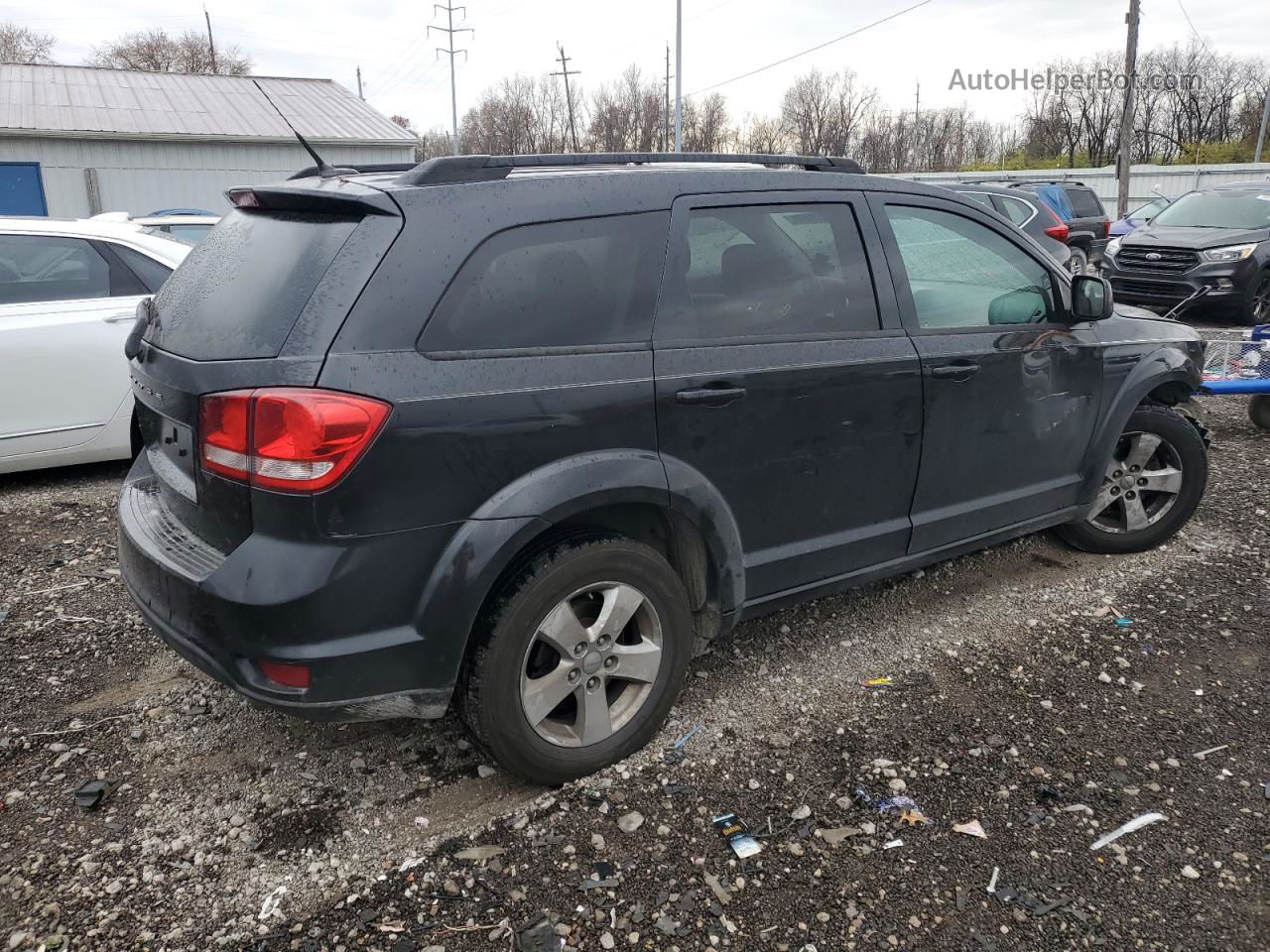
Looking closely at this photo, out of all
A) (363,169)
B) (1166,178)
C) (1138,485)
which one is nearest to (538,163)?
(363,169)

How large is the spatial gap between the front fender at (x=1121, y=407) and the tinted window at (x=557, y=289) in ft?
8.02

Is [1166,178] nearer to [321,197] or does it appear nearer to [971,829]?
[971,829]

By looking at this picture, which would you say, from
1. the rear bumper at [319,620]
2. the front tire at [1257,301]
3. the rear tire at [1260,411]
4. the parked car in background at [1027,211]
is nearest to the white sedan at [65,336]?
the rear bumper at [319,620]

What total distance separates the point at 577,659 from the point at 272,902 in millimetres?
1024

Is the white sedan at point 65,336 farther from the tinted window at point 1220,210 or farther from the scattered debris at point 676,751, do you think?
the tinted window at point 1220,210

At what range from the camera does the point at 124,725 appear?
127 inches

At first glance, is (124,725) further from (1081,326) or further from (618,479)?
(1081,326)

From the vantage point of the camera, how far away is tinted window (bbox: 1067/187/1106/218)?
19.4 m

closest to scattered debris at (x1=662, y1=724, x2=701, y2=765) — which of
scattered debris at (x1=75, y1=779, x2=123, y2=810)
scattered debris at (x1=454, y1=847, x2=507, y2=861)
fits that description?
scattered debris at (x1=454, y1=847, x2=507, y2=861)

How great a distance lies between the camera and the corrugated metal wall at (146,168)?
80.4ft

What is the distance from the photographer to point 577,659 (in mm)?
2762

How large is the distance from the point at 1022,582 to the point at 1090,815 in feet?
5.92

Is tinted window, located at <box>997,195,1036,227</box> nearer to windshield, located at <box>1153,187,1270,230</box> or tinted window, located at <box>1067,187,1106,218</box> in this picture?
windshield, located at <box>1153,187,1270,230</box>

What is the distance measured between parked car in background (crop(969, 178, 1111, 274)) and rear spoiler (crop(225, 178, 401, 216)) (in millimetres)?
15159
